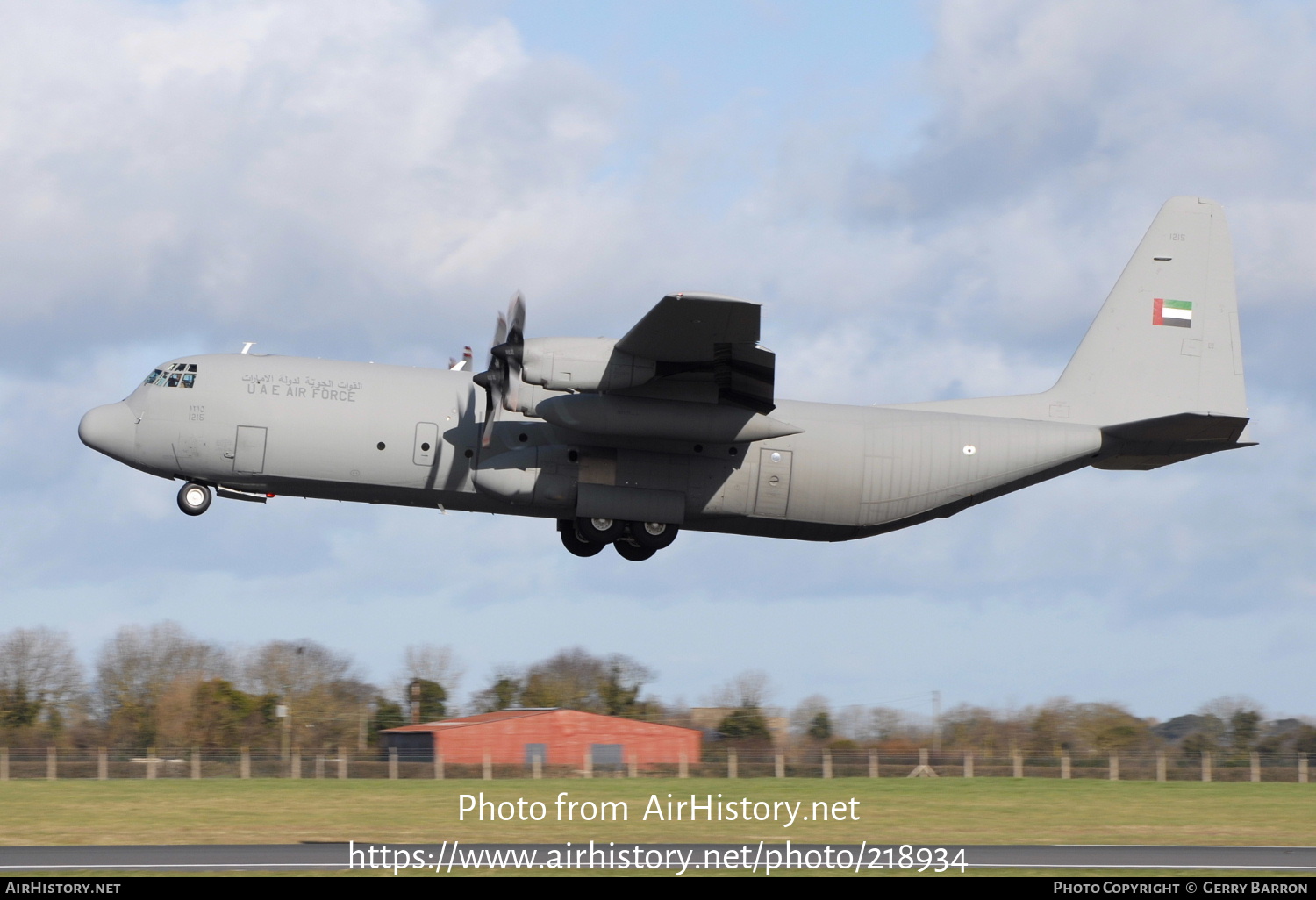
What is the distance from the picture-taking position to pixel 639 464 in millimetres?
19625

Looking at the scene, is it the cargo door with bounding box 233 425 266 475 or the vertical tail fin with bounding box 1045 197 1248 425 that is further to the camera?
the vertical tail fin with bounding box 1045 197 1248 425

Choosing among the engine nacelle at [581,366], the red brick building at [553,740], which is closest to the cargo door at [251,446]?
the engine nacelle at [581,366]

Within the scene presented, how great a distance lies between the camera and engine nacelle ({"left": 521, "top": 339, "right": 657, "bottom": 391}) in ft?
58.4

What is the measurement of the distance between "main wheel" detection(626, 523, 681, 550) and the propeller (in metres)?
2.73

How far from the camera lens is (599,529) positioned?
20031 millimetres

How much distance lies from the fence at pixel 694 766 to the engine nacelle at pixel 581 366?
1242 cm

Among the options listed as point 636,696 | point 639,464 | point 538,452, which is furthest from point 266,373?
point 636,696

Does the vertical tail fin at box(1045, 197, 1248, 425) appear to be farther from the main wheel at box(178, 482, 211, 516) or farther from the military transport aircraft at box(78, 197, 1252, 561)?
the main wheel at box(178, 482, 211, 516)

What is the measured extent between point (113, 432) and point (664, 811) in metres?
10.4

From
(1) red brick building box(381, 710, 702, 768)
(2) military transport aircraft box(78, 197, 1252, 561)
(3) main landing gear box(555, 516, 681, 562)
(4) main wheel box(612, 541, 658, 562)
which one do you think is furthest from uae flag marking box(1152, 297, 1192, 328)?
(1) red brick building box(381, 710, 702, 768)

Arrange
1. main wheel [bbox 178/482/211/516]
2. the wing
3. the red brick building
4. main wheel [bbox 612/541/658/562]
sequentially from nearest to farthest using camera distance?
the wing < main wheel [bbox 178/482/211/516] < main wheel [bbox 612/541/658/562] < the red brick building

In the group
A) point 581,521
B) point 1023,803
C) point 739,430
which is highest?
point 739,430
